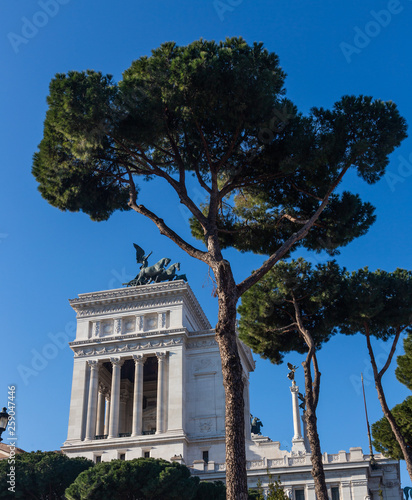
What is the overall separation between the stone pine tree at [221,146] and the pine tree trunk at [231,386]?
59 millimetres

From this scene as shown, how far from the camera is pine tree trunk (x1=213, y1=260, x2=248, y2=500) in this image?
1244 cm

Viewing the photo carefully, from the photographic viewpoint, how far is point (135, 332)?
4653 cm

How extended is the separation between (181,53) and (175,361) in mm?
31281

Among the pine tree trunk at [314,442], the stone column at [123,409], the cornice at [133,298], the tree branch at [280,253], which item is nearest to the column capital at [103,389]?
the stone column at [123,409]

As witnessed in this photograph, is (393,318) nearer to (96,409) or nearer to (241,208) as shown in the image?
(241,208)

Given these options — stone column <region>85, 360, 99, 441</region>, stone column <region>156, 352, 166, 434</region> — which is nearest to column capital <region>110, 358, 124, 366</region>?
stone column <region>85, 360, 99, 441</region>

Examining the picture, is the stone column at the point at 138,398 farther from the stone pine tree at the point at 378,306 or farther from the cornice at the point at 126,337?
the stone pine tree at the point at 378,306

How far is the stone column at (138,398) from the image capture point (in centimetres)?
4359

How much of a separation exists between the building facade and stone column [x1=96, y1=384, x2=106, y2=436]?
75 millimetres

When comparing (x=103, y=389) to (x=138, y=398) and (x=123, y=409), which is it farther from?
(x=138, y=398)

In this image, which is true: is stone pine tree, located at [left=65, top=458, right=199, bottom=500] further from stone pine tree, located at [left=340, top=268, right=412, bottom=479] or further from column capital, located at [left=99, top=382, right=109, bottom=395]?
column capital, located at [left=99, top=382, right=109, bottom=395]

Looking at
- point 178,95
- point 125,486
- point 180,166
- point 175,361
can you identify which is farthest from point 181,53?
point 175,361

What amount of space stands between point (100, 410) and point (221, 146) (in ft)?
115

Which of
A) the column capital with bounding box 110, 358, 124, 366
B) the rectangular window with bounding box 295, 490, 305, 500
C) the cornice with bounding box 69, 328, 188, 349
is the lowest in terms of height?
the rectangular window with bounding box 295, 490, 305, 500
